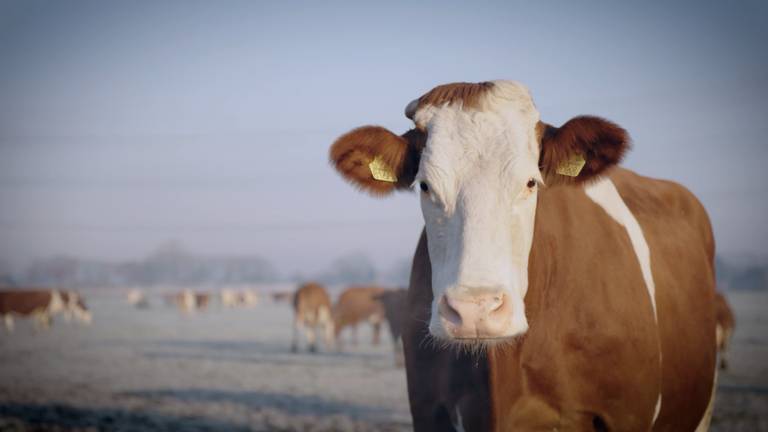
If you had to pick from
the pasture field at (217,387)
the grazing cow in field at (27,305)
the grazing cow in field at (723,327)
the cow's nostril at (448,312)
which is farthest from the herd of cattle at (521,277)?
the grazing cow in field at (27,305)

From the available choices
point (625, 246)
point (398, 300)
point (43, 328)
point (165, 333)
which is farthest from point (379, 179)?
point (43, 328)

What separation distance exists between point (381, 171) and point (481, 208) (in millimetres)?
805

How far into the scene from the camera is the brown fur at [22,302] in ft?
101

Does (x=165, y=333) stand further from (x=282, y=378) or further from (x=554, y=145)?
(x=554, y=145)

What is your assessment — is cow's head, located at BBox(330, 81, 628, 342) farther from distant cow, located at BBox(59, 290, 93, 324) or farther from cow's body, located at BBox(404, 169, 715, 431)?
distant cow, located at BBox(59, 290, 93, 324)

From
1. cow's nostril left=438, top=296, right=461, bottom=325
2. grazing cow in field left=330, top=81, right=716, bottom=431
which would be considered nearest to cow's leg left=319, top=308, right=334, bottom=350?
grazing cow in field left=330, top=81, right=716, bottom=431

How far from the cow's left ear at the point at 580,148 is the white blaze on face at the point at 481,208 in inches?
6.2

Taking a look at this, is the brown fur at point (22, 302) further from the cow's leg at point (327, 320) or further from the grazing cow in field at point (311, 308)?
the cow's leg at point (327, 320)

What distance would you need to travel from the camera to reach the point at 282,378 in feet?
45.8

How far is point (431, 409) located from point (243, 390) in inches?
368

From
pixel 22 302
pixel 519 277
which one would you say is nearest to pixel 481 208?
pixel 519 277

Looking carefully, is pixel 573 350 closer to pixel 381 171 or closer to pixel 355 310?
pixel 381 171

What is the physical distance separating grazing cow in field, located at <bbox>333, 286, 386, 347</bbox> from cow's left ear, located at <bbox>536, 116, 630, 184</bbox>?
19.7 meters

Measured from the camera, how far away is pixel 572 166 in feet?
10.7
